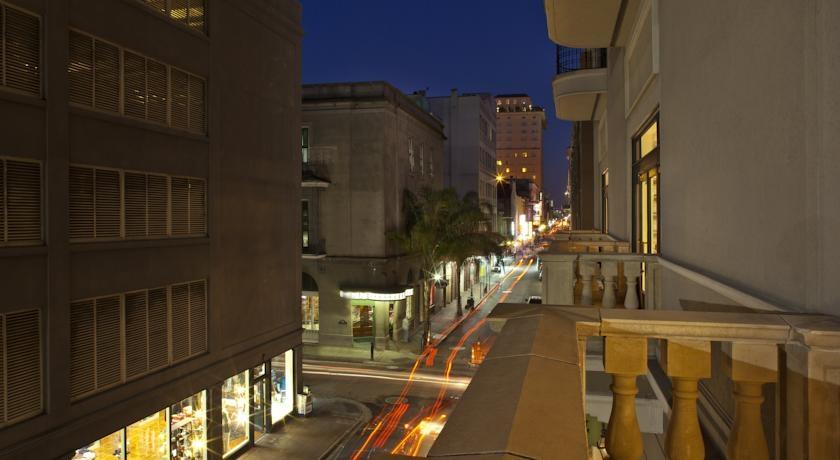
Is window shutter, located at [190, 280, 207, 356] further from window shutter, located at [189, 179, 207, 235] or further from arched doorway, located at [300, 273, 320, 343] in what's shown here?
arched doorway, located at [300, 273, 320, 343]

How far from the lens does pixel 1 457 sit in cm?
1002

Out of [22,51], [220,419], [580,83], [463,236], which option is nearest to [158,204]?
[22,51]

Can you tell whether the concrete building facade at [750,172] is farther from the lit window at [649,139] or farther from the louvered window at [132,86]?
the louvered window at [132,86]

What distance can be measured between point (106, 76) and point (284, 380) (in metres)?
13.0

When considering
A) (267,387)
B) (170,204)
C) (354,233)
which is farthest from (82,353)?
(354,233)

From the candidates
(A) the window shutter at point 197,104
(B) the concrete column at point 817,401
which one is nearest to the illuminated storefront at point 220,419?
(A) the window shutter at point 197,104

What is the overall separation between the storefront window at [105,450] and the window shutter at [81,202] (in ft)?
15.4

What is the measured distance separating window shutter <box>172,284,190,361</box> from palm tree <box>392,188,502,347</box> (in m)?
19.6

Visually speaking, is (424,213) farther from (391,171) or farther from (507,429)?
(507,429)

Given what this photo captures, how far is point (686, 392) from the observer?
3045 mm

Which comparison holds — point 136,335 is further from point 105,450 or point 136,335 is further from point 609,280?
point 609,280

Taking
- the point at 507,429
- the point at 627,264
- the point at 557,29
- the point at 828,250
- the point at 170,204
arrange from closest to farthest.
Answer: the point at 507,429, the point at 828,250, the point at 627,264, the point at 557,29, the point at 170,204

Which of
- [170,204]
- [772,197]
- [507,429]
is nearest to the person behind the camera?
[507,429]

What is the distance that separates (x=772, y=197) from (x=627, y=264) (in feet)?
13.4
